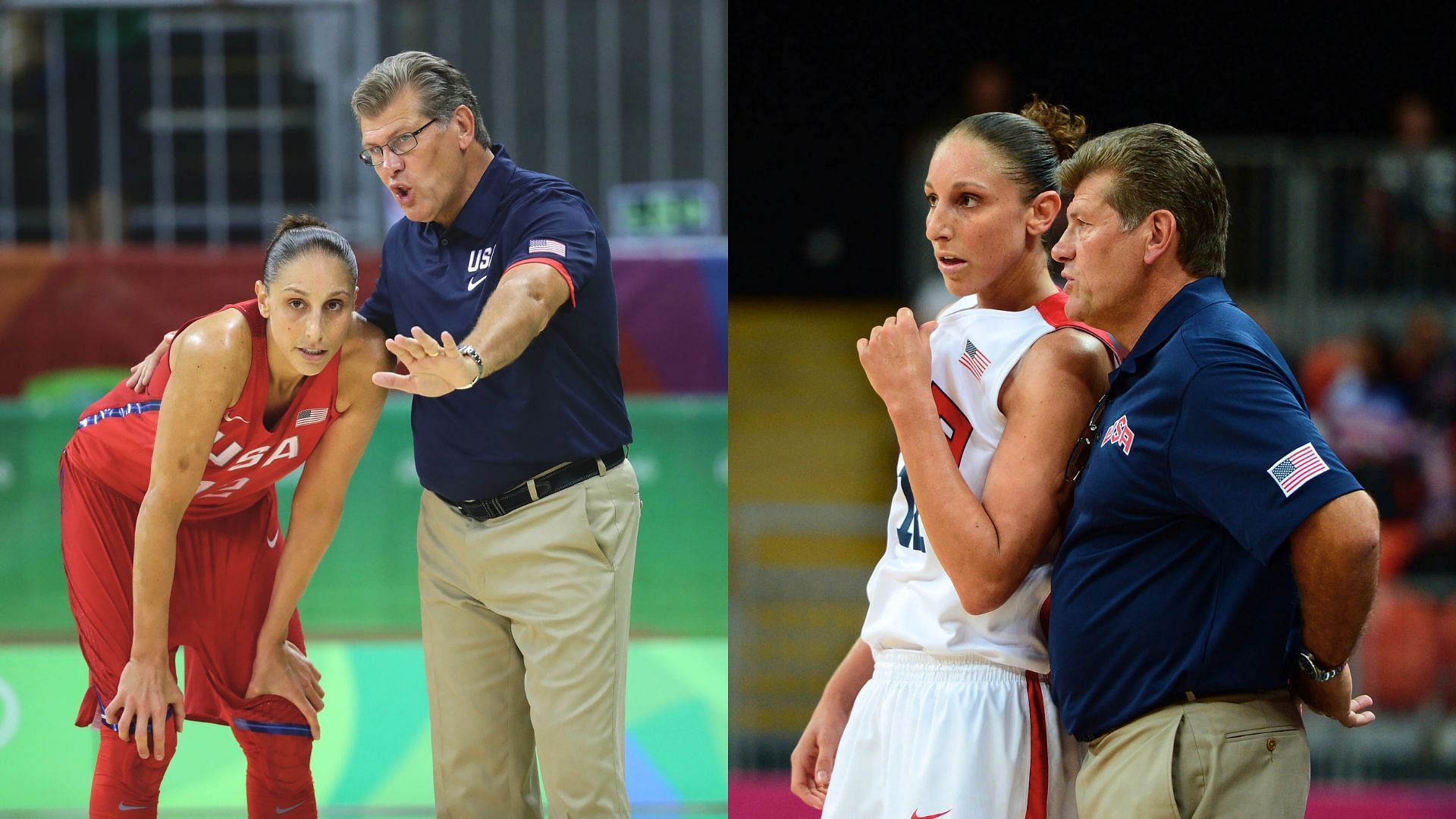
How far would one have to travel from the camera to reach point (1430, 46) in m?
9.81

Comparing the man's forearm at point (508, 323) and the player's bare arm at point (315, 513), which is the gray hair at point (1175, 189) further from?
the player's bare arm at point (315, 513)

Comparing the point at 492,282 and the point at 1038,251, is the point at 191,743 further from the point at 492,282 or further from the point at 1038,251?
the point at 1038,251

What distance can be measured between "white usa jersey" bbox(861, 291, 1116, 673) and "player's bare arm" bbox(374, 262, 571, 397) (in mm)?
815

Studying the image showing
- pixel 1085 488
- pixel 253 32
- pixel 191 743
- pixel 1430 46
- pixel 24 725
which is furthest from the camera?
pixel 1430 46

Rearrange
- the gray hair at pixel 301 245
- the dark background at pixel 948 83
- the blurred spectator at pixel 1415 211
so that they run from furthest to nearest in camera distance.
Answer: the blurred spectator at pixel 1415 211, the dark background at pixel 948 83, the gray hair at pixel 301 245

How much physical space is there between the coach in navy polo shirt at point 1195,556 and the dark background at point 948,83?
4.51m

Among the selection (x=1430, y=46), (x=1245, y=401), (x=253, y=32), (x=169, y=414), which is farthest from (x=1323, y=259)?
(x=169, y=414)

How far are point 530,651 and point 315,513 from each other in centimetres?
59

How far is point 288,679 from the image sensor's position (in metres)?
3.25

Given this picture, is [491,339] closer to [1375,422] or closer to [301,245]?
[301,245]

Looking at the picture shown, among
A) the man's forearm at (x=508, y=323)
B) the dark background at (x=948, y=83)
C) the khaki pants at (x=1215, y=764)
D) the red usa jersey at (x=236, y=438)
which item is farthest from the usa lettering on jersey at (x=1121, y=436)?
the dark background at (x=948, y=83)

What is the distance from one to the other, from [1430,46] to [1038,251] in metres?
8.33

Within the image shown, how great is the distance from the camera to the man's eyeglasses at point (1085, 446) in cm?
270

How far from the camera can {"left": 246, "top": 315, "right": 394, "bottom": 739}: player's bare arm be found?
3.21 metres
